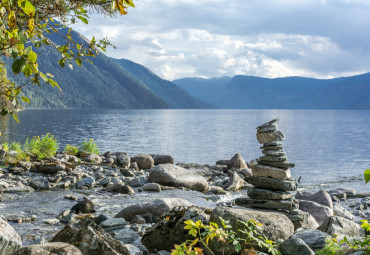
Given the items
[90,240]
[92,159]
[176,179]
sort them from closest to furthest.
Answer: [90,240]
[176,179]
[92,159]

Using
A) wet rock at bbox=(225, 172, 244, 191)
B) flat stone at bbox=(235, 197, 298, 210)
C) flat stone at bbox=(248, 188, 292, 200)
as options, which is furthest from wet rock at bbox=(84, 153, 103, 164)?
flat stone at bbox=(248, 188, 292, 200)

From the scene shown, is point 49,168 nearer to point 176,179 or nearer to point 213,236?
point 176,179

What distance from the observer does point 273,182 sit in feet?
38.2

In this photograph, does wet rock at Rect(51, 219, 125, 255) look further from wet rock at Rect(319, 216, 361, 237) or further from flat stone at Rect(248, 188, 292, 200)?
wet rock at Rect(319, 216, 361, 237)

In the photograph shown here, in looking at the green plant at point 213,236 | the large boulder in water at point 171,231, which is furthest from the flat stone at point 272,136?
the green plant at point 213,236

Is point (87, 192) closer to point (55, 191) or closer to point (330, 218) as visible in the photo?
point (55, 191)

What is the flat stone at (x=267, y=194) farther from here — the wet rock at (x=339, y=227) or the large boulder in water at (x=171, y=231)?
the large boulder in water at (x=171, y=231)

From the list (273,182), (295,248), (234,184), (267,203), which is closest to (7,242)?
(295,248)

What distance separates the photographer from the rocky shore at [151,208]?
7.34m

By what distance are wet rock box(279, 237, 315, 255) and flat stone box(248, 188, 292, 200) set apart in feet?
12.3

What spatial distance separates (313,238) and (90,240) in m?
4.84

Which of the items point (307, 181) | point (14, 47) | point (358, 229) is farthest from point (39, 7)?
point (307, 181)

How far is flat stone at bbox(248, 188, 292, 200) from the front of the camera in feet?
37.4

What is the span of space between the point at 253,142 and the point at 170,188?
4584cm
